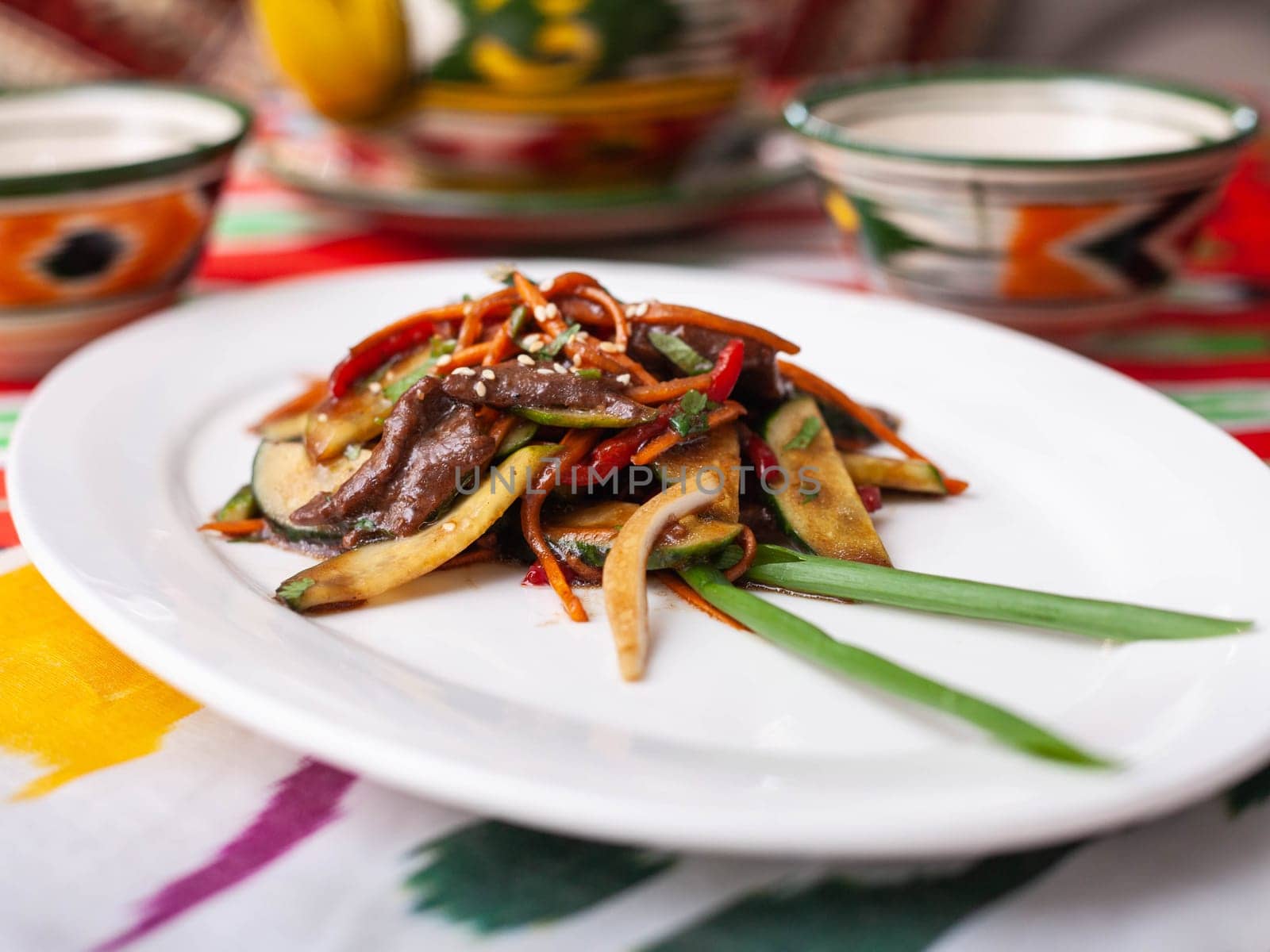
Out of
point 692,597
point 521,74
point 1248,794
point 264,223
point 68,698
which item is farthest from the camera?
point 264,223

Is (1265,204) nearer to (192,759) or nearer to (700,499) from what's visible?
(700,499)

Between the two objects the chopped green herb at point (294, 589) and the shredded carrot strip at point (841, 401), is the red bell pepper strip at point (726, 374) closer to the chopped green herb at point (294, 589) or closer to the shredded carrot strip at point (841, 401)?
the shredded carrot strip at point (841, 401)

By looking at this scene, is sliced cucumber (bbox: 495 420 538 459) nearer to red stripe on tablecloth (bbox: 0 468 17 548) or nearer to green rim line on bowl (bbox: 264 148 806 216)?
red stripe on tablecloth (bbox: 0 468 17 548)

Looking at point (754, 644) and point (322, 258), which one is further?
point (322, 258)

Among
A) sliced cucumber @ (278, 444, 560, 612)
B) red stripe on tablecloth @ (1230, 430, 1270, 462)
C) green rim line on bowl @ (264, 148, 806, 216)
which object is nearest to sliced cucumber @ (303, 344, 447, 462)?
sliced cucumber @ (278, 444, 560, 612)

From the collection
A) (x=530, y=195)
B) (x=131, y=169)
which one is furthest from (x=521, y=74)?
(x=131, y=169)

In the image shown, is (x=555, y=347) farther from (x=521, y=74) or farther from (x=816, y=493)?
(x=521, y=74)

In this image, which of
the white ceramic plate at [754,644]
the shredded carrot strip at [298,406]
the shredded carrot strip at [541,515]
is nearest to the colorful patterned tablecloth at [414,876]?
the white ceramic plate at [754,644]
